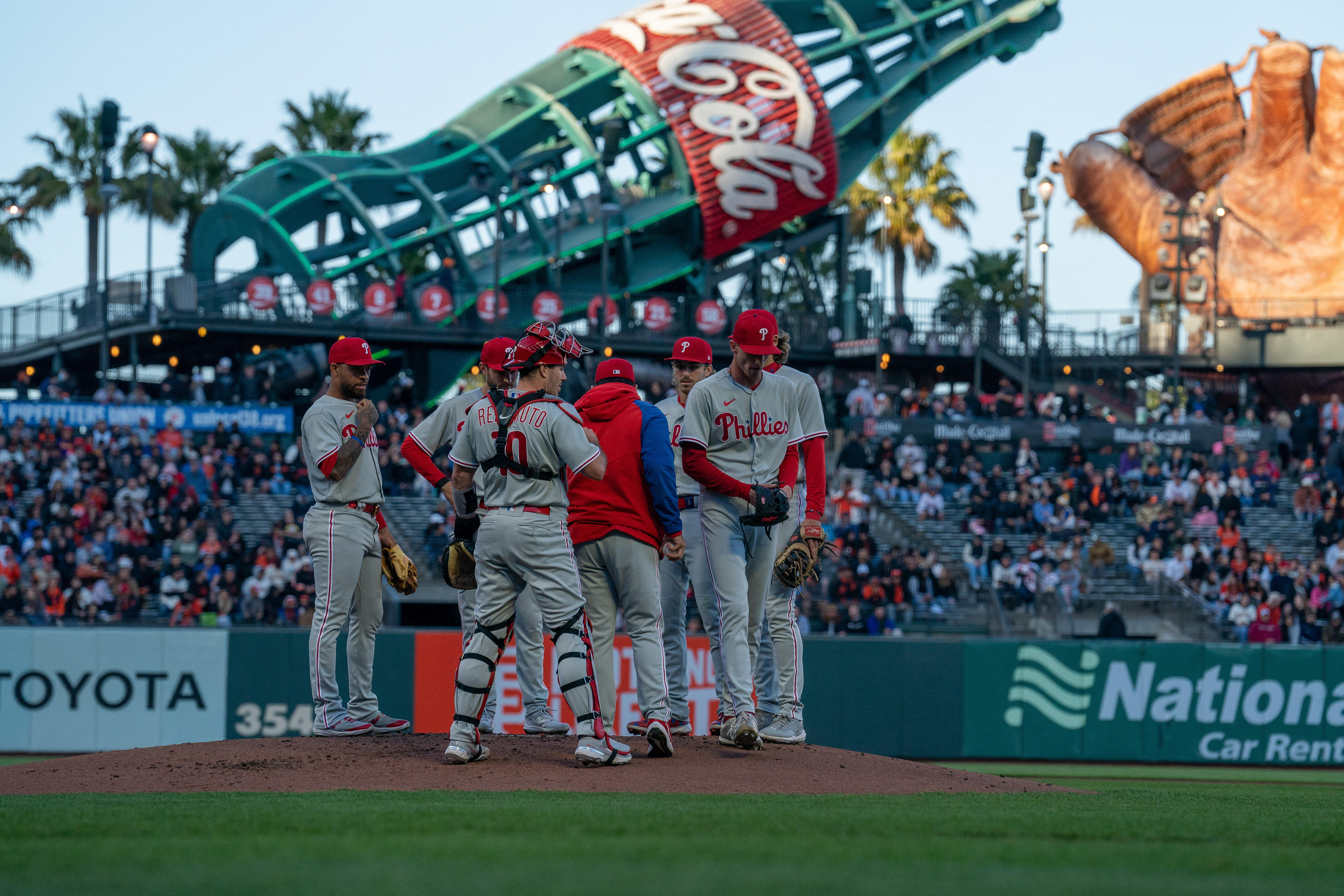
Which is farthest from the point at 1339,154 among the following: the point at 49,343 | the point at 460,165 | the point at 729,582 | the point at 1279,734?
the point at 729,582

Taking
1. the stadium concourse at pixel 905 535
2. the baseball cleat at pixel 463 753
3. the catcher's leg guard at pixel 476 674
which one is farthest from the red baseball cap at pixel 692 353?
the stadium concourse at pixel 905 535

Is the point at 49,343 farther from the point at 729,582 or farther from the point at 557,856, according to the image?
the point at 557,856

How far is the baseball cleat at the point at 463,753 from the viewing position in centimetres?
784

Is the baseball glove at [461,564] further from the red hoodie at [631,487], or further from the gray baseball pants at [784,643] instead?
the gray baseball pants at [784,643]

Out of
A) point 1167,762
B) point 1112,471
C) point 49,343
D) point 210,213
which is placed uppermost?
point 210,213

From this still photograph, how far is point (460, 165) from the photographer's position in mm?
35406

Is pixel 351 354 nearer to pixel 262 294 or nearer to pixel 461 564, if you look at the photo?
pixel 461 564

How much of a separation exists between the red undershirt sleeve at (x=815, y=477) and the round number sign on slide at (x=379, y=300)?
2519 centimetres

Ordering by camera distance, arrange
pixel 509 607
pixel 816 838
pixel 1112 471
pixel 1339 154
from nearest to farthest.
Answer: pixel 816 838 → pixel 509 607 → pixel 1112 471 → pixel 1339 154

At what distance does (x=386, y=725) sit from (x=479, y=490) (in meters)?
1.75

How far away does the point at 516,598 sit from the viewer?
311 inches

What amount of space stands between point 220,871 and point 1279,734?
1506 centimetres

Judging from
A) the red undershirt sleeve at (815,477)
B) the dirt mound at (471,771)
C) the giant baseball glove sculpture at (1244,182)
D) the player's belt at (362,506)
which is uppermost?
the giant baseball glove sculpture at (1244,182)

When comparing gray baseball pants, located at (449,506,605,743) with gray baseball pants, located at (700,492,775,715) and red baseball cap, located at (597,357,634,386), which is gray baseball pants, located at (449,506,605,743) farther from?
red baseball cap, located at (597,357,634,386)
